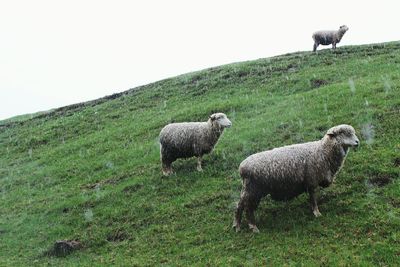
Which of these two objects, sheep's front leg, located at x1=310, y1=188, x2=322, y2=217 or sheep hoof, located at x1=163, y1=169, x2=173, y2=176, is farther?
sheep hoof, located at x1=163, y1=169, x2=173, y2=176

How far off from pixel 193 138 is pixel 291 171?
731cm

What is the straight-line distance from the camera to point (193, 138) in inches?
848

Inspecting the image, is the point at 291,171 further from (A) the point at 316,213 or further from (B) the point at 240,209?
(B) the point at 240,209

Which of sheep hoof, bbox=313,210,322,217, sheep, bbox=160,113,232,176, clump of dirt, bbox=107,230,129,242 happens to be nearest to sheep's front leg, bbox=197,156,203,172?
sheep, bbox=160,113,232,176

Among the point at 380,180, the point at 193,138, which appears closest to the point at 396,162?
the point at 380,180

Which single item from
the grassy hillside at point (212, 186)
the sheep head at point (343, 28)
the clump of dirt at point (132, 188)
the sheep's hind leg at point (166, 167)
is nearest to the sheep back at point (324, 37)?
the sheep head at point (343, 28)

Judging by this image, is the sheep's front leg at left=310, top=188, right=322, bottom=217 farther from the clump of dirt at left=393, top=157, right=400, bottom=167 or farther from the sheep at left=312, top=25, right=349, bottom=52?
the sheep at left=312, top=25, right=349, bottom=52

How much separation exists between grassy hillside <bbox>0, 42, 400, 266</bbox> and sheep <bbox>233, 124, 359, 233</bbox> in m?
0.89

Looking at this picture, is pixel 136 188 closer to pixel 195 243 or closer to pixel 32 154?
pixel 195 243

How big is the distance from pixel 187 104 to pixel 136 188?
17.8m

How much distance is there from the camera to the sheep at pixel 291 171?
14961 millimetres

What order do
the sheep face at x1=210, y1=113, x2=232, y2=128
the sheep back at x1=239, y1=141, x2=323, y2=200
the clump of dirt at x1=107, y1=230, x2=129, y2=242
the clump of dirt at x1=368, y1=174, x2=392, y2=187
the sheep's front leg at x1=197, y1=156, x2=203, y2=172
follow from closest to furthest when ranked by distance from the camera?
the sheep back at x1=239, y1=141, x2=323, y2=200 → the clump of dirt at x1=368, y1=174, x2=392, y2=187 → the clump of dirt at x1=107, y1=230, x2=129, y2=242 → the sheep face at x1=210, y1=113, x2=232, y2=128 → the sheep's front leg at x1=197, y1=156, x2=203, y2=172

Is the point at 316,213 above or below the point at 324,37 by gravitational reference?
below

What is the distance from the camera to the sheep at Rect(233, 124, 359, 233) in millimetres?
14961
